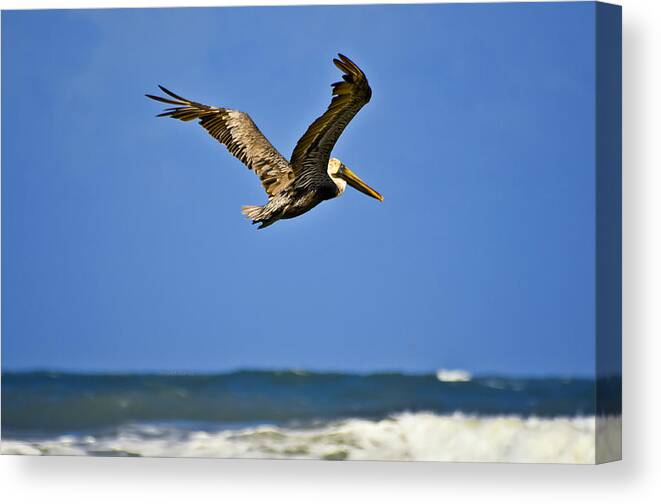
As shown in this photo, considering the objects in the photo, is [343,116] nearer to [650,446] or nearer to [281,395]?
[281,395]

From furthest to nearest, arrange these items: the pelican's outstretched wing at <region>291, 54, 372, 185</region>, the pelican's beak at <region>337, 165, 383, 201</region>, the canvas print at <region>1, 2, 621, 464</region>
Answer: the pelican's beak at <region>337, 165, 383, 201</region>
the canvas print at <region>1, 2, 621, 464</region>
the pelican's outstretched wing at <region>291, 54, 372, 185</region>

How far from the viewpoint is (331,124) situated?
10523 millimetres

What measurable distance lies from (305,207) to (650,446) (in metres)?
2.76

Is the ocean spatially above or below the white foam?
below

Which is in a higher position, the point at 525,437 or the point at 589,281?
the point at 589,281

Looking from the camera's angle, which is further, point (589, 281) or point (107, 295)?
point (107, 295)

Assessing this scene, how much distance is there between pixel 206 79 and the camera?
36.5 ft

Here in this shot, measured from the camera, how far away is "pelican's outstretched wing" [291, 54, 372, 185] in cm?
1007

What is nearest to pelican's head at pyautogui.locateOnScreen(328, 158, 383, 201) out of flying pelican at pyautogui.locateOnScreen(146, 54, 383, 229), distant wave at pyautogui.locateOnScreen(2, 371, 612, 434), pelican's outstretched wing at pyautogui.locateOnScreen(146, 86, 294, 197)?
flying pelican at pyautogui.locateOnScreen(146, 54, 383, 229)

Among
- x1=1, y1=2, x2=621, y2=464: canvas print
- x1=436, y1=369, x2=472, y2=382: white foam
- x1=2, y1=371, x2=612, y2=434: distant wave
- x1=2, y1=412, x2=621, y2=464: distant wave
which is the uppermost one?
x1=1, y1=2, x2=621, y2=464: canvas print

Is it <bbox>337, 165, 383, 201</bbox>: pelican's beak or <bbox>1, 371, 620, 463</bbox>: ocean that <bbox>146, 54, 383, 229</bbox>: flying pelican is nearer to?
<bbox>337, 165, 383, 201</bbox>: pelican's beak

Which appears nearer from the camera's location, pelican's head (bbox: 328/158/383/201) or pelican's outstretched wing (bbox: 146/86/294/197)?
pelican's head (bbox: 328/158/383/201)

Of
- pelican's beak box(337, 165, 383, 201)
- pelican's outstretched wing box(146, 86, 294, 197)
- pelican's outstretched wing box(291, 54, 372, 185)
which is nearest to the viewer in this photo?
pelican's outstretched wing box(291, 54, 372, 185)

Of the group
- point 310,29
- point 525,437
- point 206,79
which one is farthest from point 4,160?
point 525,437
